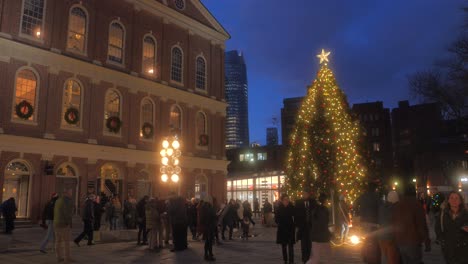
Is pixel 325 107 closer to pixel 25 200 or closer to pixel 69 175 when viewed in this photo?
pixel 69 175

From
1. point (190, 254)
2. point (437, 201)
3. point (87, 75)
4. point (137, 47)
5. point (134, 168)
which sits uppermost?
point (137, 47)

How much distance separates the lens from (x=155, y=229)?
14359 millimetres

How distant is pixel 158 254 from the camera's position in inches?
523

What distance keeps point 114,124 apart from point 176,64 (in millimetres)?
7454

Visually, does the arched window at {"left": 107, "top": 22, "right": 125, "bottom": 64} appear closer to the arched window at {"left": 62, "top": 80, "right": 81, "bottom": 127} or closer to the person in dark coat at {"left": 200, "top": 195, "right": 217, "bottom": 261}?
the arched window at {"left": 62, "top": 80, "right": 81, "bottom": 127}

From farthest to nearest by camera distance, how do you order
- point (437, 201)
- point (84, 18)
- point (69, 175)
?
point (84, 18) → point (69, 175) → point (437, 201)

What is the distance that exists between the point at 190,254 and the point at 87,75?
592 inches

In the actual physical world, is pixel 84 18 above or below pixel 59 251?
above

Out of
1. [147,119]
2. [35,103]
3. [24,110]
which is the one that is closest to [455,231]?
[24,110]

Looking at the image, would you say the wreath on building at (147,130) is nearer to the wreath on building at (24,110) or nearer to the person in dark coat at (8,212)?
the wreath on building at (24,110)

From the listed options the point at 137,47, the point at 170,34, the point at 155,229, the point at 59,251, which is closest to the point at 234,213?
the point at 155,229

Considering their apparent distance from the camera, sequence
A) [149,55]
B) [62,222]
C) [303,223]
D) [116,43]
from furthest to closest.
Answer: [149,55]
[116,43]
[62,222]
[303,223]

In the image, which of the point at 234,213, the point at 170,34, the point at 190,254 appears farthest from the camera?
the point at 170,34

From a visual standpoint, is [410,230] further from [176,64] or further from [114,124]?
[176,64]
